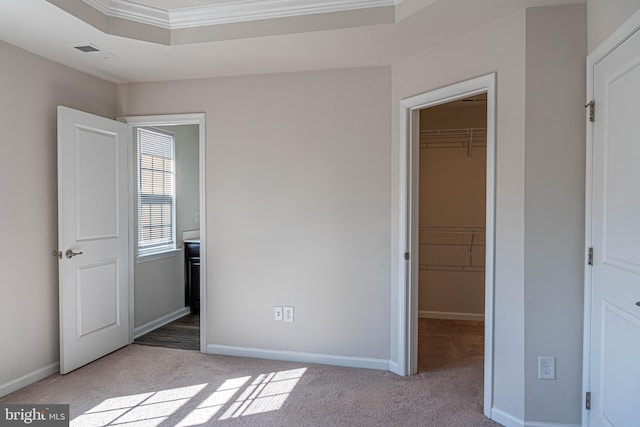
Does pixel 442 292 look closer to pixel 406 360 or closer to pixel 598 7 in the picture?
pixel 406 360

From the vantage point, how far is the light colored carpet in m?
2.44

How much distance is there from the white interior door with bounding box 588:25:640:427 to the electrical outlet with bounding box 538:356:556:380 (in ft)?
0.58

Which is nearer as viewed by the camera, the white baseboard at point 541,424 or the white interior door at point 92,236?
the white baseboard at point 541,424

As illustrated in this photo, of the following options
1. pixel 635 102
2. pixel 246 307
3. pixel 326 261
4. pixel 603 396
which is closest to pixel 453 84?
pixel 635 102

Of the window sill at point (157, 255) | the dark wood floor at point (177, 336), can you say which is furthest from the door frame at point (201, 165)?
the window sill at point (157, 255)

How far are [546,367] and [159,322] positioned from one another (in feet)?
12.1

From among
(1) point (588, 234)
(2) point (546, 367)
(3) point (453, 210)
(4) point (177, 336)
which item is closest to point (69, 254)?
(4) point (177, 336)

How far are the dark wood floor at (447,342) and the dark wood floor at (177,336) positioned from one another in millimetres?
2098

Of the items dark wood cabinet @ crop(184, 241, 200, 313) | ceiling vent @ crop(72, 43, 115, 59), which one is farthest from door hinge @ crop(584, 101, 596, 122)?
dark wood cabinet @ crop(184, 241, 200, 313)

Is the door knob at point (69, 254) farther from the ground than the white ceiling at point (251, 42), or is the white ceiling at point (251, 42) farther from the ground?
the white ceiling at point (251, 42)

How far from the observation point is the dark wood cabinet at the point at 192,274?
4801 millimetres

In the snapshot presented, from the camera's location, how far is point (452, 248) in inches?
183

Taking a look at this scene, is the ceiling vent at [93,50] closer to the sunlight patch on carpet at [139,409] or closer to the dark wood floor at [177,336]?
the sunlight patch on carpet at [139,409]

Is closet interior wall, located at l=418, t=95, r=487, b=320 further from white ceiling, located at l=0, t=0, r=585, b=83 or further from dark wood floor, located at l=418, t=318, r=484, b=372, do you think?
white ceiling, located at l=0, t=0, r=585, b=83
